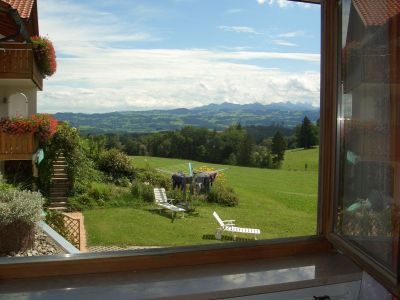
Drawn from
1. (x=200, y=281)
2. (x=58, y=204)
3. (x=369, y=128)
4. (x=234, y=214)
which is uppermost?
(x=369, y=128)

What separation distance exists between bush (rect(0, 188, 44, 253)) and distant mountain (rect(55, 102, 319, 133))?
1293mm

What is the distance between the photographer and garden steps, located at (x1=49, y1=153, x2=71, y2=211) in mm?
7031

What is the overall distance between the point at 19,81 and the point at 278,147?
3822 mm

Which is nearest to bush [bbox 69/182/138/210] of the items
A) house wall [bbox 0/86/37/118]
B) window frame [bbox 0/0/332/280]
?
house wall [bbox 0/86/37/118]

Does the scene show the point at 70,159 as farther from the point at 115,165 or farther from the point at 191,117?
the point at 191,117

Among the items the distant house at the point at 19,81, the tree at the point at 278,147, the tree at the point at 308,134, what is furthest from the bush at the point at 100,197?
the tree at the point at 308,134

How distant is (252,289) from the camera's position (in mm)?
1064

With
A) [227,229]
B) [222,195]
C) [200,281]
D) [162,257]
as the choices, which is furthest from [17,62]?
[222,195]

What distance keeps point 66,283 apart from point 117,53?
787 centimetres

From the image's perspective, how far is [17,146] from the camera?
515 cm

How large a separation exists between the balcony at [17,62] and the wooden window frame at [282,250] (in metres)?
4.34

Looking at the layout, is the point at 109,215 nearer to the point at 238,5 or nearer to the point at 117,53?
the point at 117,53

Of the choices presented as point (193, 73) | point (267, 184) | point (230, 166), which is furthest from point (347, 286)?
point (193, 73)

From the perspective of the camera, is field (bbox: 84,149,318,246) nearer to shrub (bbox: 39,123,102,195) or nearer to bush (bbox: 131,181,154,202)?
bush (bbox: 131,181,154,202)
